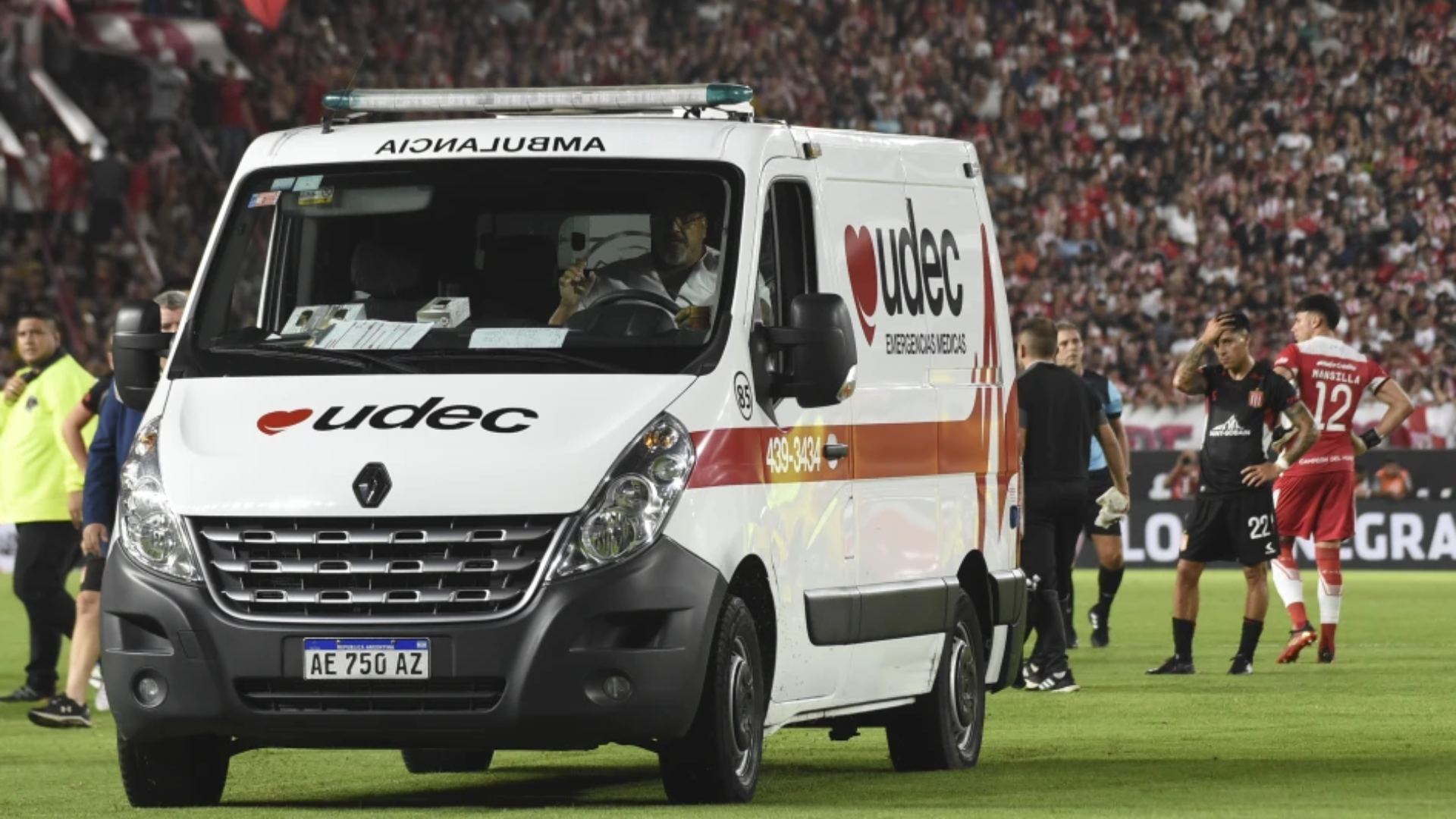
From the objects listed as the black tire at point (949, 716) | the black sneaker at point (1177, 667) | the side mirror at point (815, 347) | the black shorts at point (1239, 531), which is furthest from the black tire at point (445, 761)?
the black shorts at point (1239, 531)

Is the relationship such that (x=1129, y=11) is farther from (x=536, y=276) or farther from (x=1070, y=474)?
(x=536, y=276)

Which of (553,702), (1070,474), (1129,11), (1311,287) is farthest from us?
(1129,11)

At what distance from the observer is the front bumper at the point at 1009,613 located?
42.8ft

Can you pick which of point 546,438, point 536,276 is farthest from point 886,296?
point 546,438

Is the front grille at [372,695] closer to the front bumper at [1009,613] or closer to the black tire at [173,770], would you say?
the black tire at [173,770]

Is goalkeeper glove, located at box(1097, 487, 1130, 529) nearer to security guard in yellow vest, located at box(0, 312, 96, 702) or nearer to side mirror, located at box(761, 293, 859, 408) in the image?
security guard in yellow vest, located at box(0, 312, 96, 702)

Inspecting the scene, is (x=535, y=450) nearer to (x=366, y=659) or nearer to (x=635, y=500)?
(x=635, y=500)

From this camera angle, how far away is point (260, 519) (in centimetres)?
972

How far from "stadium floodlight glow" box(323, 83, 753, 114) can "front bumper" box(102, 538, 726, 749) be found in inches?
82.7

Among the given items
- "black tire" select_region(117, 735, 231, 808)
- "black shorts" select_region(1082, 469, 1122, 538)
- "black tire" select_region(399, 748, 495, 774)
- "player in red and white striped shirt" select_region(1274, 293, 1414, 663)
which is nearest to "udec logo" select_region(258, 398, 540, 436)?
"black tire" select_region(117, 735, 231, 808)

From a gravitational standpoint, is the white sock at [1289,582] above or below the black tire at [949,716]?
below

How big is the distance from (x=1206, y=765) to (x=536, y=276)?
3654 mm

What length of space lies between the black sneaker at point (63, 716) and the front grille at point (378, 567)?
5.82m

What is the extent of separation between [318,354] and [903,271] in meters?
2.73
